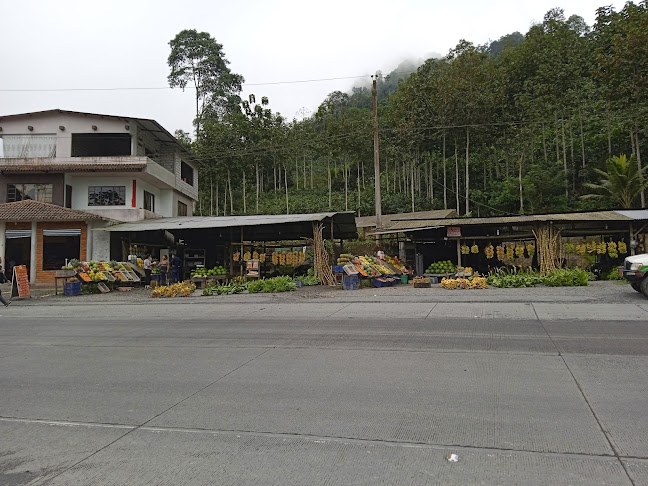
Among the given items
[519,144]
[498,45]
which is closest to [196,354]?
[519,144]

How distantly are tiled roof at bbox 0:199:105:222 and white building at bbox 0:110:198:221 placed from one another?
70.4 inches

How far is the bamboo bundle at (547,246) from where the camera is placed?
62.3 ft

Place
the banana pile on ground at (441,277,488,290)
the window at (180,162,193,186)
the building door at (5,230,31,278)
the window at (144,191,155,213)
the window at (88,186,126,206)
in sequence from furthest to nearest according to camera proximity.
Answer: the window at (180,162,193,186), the window at (144,191,155,213), the window at (88,186,126,206), the building door at (5,230,31,278), the banana pile on ground at (441,277,488,290)

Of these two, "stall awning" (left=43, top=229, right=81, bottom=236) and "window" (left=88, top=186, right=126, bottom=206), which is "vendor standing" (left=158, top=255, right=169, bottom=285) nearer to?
"stall awning" (left=43, top=229, right=81, bottom=236)

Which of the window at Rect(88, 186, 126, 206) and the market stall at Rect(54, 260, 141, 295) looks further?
the window at Rect(88, 186, 126, 206)

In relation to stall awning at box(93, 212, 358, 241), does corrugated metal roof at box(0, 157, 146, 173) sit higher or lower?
higher

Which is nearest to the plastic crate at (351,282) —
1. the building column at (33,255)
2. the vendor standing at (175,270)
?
the vendor standing at (175,270)

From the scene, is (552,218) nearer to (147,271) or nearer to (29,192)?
(147,271)

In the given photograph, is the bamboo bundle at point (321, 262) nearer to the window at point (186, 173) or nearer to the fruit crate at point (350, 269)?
the fruit crate at point (350, 269)

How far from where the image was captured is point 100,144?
3131 centimetres

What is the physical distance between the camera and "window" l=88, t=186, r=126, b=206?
28.4m

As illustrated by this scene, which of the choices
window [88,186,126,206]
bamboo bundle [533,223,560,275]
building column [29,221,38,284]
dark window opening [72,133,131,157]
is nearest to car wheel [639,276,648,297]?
bamboo bundle [533,223,560,275]

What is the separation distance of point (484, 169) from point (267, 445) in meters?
41.5

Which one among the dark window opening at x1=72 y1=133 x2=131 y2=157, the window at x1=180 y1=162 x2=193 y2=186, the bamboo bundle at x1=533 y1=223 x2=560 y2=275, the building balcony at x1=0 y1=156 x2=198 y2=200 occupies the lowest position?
the bamboo bundle at x1=533 y1=223 x2=560 y2=275
